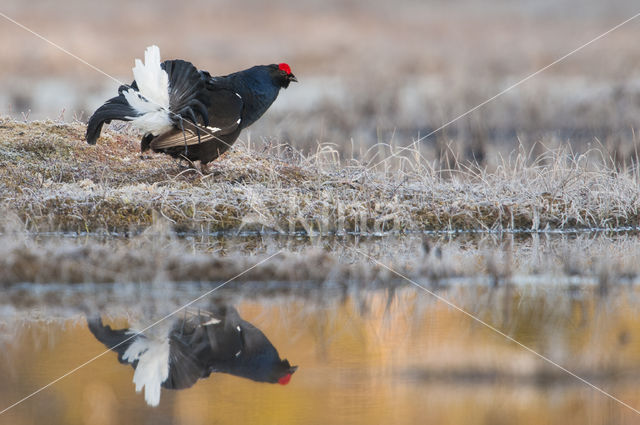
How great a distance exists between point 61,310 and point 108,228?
2.98m

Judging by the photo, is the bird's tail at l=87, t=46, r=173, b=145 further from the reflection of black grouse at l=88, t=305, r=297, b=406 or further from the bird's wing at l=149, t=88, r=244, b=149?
the reflection of black grouse at l=88, t=305, r=297, b=406

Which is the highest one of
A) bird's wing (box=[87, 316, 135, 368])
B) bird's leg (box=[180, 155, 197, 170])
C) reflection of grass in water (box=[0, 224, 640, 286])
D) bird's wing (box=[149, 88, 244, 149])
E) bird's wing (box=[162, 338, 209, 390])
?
bird's wing (box=[149, 88, 244, 149])

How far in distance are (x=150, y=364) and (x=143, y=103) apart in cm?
413

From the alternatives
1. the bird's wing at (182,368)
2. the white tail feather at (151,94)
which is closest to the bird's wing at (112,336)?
the bird's wing at (182,368)

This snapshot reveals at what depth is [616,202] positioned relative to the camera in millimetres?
9828

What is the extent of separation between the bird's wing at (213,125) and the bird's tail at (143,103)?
0.18 meters

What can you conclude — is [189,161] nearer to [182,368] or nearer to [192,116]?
[192,116]

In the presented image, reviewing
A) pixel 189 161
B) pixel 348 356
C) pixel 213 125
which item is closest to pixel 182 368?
Answer: pixel 348 356

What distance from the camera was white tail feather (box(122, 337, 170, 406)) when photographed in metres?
4.07

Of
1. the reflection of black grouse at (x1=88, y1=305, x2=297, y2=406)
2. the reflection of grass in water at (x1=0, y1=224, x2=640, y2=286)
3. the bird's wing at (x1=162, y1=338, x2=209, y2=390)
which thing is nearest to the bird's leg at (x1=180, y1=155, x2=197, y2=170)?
the reflection of grass in water at (x1=0, y1=224, x2=640, y2=286)

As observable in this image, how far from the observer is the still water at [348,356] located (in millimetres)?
3787

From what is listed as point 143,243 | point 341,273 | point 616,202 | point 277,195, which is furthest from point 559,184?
point 143,243

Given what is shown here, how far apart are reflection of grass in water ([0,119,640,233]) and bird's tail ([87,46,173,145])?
949 mm

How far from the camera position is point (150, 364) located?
443cm
